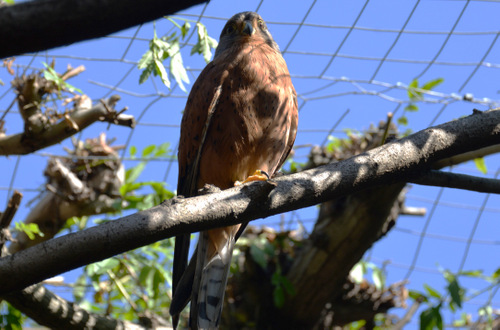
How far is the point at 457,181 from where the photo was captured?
7.52 ft

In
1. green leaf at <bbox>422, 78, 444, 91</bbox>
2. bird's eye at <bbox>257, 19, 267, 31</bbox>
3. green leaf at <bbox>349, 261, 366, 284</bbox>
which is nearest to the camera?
bird's eye at <bbox>257, 19, 267, 31</bbox>

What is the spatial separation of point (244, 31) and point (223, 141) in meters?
0.86

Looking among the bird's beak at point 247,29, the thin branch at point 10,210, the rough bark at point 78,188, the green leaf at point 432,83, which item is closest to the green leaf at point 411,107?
the green leaf at point 432,83

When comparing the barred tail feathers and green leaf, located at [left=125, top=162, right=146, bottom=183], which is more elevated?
green leaf, located at [left=125, top=162, right=146, bottom=183]

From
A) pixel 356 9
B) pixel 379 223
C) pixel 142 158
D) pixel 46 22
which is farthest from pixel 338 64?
pixel 46 22

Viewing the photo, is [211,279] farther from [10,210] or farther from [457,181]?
[457,181]

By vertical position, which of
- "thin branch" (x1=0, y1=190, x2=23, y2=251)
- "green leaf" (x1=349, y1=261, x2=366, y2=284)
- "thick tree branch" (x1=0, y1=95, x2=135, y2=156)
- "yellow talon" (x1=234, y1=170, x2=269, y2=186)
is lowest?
"thin branch" (x1=0, y1=190, x2=23, y2=251)

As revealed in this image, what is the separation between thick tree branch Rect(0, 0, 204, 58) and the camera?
0.87 m

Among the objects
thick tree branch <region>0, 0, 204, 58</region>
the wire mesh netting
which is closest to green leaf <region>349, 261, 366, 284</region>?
the wire mesh netting

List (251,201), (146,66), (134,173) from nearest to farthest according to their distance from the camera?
1. (251,201)
2. (146,66)
3. (134,173)

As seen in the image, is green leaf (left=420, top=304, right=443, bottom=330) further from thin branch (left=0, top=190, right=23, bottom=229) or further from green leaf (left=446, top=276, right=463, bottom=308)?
thin branch (left=0, top=190, right=23, bottom=229)

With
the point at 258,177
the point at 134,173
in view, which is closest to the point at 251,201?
the point at 258,177

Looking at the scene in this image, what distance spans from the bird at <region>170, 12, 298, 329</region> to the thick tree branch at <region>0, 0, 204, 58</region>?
170 cm

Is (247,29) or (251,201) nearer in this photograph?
(251,201)
